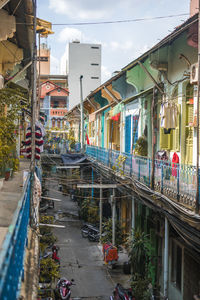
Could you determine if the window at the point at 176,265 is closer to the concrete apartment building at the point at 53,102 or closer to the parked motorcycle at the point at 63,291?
the parked motorcycle at the point at 63,291

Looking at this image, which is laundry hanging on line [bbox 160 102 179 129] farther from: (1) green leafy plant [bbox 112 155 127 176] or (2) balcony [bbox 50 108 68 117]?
(2) balcony [bbox 50 108 68 117]

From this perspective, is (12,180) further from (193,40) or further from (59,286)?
(193,40)

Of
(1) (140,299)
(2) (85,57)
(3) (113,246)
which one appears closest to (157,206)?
(1) (140,299)

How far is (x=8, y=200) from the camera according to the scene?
8445mm

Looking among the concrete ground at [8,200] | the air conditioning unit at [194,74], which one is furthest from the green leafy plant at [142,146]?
the air conditioning unit at [194,74]

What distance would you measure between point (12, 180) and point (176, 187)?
563cm

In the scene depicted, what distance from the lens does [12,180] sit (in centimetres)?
1196

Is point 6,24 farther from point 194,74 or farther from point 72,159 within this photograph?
point 72,159

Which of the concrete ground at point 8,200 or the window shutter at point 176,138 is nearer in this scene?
the concrete ground at point 8,200

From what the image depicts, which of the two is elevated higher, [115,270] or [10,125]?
[10,125]

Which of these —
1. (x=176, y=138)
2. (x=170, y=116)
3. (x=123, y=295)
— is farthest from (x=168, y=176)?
(x=123, y=295)

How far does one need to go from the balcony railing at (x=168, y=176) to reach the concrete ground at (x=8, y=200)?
385 centimetres

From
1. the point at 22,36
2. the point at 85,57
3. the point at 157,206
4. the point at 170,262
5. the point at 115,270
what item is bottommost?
the point at 115,270

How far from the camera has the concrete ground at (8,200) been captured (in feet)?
20.4
